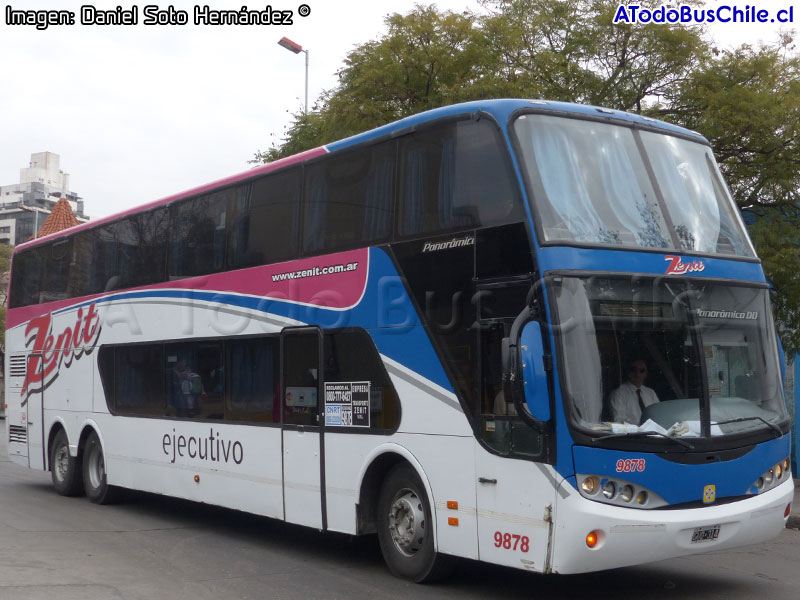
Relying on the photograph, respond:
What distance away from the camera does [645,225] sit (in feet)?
26.6

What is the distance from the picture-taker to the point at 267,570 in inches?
385

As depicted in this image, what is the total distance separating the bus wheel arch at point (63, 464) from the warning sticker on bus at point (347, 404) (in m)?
7.29

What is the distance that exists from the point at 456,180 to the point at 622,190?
4.66ft

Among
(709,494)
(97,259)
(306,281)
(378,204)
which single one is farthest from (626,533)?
(97,259)

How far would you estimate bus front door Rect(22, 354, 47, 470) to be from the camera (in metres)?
16.9

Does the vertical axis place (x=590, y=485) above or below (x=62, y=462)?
above

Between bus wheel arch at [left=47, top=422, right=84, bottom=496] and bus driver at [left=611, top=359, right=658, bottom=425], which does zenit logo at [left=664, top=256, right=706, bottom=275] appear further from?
bus wheel arch at [left=47, top=422, right=84, bottom=496]

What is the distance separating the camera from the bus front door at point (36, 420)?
16.9 meters

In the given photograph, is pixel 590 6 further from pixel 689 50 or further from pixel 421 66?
pixel 421 66

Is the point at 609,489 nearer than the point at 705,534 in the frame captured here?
Yes

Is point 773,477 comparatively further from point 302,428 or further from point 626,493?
point 302,428

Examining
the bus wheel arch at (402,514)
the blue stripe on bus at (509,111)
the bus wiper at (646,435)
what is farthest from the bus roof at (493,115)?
the bus wheel arch at (402,514)

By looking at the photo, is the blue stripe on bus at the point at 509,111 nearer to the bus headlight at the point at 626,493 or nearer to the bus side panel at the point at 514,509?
the bus side panel at the point at 514,509

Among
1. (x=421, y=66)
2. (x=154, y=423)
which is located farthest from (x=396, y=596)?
(x=421, y=66)
